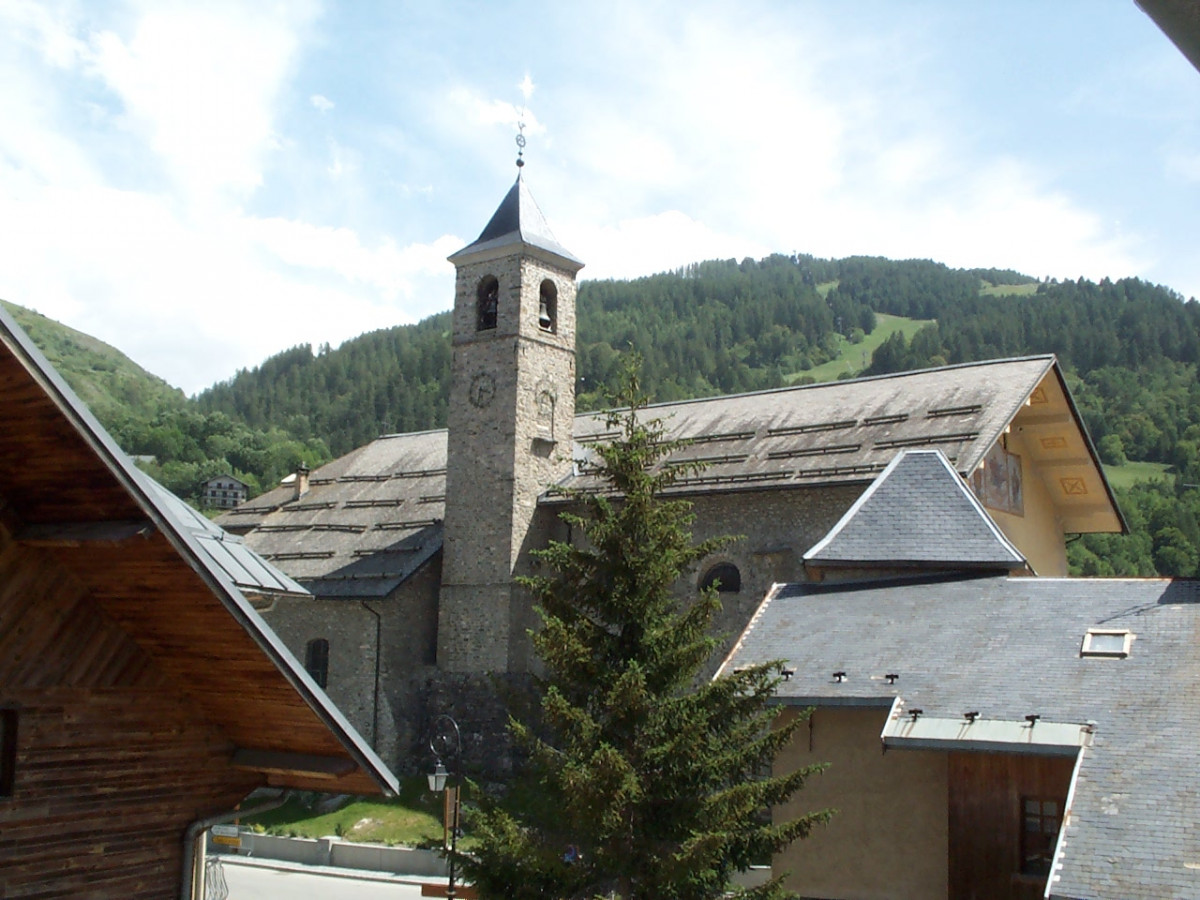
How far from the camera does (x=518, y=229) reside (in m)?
32.6

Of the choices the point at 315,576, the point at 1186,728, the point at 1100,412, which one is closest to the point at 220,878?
the point at 315,576

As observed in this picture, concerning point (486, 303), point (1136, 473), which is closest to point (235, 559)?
point (486, 303)

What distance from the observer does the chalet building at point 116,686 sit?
486 centimetres

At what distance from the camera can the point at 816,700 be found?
14422 mm

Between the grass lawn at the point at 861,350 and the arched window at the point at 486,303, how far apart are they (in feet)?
350

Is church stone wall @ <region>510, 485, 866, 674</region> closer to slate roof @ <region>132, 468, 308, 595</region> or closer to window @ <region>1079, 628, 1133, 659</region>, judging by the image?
window @ <region>1079, 628, 1133, 659</region>

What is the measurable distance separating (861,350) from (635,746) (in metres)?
150

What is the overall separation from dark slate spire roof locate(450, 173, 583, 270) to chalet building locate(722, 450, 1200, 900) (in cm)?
1798

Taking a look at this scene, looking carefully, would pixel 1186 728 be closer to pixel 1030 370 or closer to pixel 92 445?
pixel 92 445

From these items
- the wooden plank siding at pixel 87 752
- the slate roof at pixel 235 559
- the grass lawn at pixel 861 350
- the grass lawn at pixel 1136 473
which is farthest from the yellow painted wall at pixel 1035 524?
the grass lawn at pixel 861 350

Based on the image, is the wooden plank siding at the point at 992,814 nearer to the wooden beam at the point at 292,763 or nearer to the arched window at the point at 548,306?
the wooden beam at the point at 292,763

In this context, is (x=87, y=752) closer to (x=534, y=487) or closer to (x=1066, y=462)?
(x=534, y=487)

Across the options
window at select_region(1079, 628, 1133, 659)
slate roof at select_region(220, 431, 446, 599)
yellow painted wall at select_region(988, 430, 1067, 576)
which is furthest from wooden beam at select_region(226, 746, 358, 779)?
slate roof at select_region(220, 431, 446, 599)

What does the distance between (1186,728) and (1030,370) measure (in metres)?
16.1
